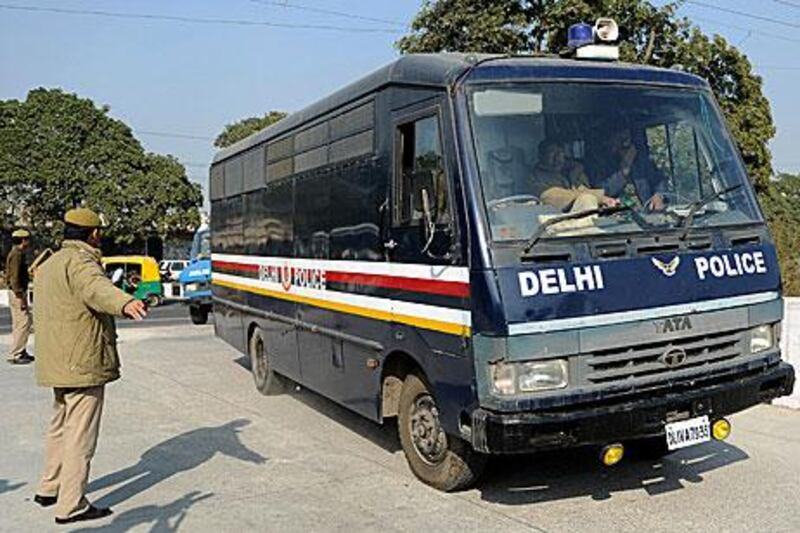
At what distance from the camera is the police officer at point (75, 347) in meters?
5.70

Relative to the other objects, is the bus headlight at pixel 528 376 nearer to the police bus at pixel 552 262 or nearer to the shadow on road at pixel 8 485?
the police bus at pixel 552 262

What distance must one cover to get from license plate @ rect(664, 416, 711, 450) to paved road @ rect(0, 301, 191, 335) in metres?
15.6

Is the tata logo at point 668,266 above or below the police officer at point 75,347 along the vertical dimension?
above

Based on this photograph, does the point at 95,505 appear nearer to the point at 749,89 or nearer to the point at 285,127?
the point at 285,127

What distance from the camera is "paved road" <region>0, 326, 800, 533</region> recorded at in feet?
18.4

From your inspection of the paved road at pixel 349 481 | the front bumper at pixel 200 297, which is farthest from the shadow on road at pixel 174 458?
the front bumper at pixel 200 297

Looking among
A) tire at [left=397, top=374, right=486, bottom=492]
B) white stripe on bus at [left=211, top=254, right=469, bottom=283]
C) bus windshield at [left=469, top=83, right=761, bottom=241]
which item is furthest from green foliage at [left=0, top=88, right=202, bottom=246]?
bus windshield at [left=469, top=83, right=761, bottom=241]

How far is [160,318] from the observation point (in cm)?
2191

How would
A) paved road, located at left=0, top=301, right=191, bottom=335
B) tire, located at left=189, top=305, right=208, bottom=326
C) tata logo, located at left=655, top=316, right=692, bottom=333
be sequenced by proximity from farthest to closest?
paved road, located at left=0, top=301, right=191, bottom=335
tire, located at left=189, top=305, right=208, bottom=326
tata logo, located at left=655, top=316, right=692, bottom=333

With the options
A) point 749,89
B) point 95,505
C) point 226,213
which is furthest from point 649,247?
point 749,89

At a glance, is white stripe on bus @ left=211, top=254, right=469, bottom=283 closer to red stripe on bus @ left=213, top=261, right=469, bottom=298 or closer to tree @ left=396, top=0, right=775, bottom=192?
red stripe on bus @ left=213, top=261, right=469, bottom=298

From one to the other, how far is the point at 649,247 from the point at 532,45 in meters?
16.7

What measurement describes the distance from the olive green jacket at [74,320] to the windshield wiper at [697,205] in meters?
3.60

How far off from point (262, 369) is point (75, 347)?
4761 millimetres
